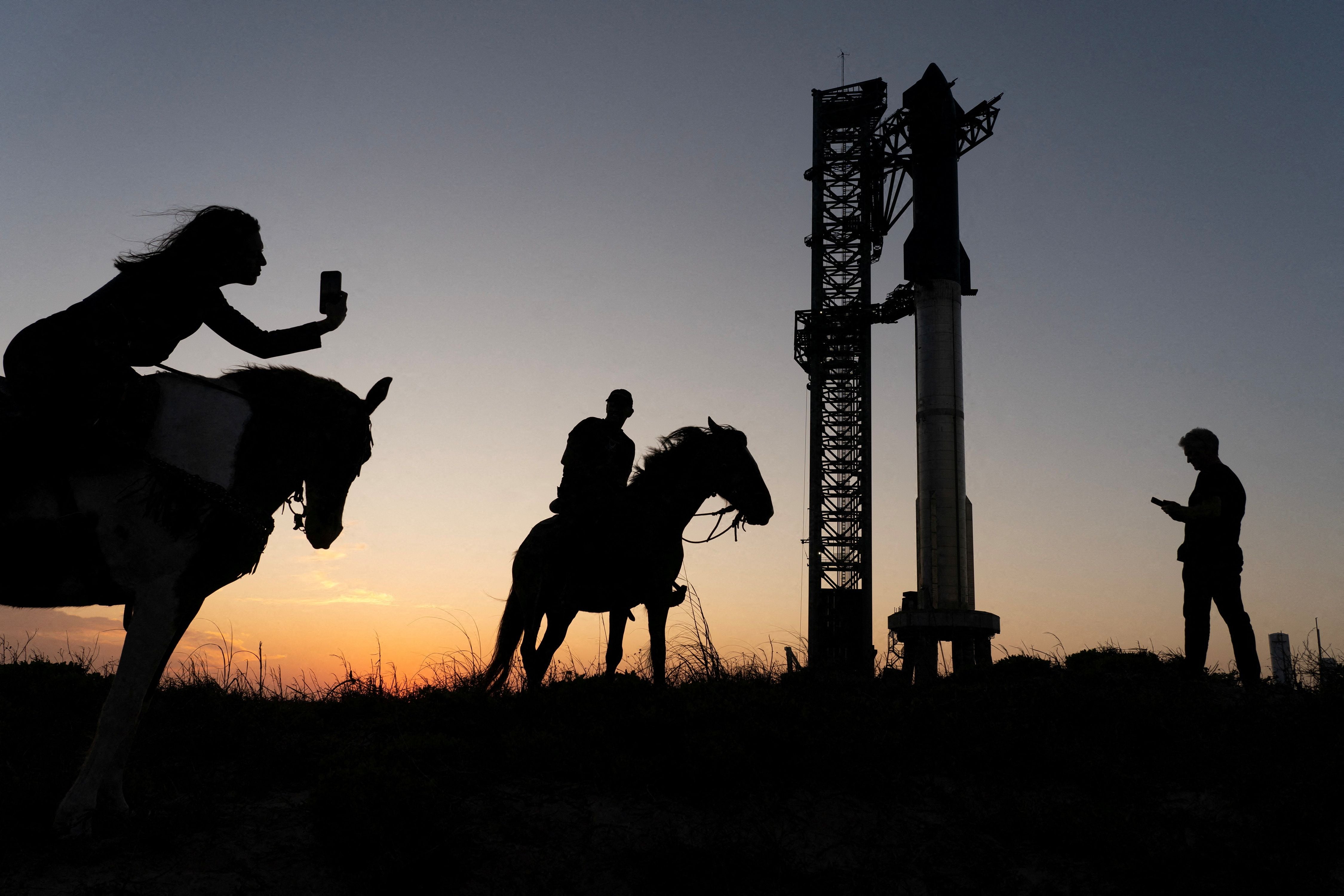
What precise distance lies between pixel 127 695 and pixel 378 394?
7.05 feet

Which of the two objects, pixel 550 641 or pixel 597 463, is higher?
pixel 597 463

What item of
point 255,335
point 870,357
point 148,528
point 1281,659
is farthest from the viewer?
point 870,357

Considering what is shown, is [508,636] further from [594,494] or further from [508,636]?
[594,494]

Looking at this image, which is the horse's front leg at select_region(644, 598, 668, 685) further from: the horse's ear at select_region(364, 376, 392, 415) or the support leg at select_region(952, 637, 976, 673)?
the support leg at select_region(952, 637, 976, 673)

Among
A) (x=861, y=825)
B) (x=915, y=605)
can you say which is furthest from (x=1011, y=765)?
(x=915, y=605)

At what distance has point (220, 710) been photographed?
7.73 m

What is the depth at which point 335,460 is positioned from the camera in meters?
5.69

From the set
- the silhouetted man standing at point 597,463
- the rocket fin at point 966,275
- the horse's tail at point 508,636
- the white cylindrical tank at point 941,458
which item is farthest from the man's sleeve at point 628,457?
the rocket fin at point 966,275

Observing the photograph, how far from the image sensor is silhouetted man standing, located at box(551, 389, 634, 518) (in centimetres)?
982

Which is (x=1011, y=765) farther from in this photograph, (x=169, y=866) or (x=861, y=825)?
(x=169, y=866)

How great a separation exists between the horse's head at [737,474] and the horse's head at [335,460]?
5.09 metres

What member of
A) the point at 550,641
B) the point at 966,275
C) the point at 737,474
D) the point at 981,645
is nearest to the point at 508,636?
the point at 550,641

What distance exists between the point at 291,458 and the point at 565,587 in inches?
190

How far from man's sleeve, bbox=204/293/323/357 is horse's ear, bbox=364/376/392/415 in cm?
41
